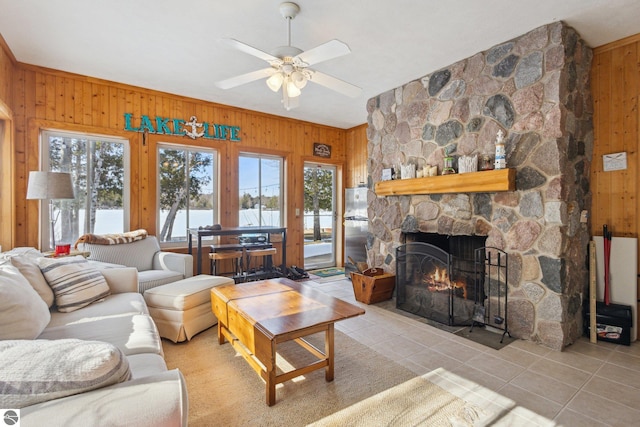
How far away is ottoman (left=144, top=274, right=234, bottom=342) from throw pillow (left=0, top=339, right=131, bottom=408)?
1810 millimetres

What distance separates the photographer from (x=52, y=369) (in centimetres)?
86

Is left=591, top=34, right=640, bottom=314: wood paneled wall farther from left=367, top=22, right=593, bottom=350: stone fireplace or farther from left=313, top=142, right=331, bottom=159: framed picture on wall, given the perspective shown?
left=313, top=142, right=331, bottom=159: framed picture on wall

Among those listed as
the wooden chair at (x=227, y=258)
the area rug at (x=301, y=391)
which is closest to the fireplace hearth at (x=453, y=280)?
the area rug at (x=301, y=391)

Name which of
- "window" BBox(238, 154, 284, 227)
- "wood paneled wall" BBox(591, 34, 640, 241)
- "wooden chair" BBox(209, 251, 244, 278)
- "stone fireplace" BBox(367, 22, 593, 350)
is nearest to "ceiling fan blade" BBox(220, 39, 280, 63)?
"stone fireplace" BBox(367, 22, 593, 350)

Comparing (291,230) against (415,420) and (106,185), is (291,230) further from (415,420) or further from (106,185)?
(415,420)

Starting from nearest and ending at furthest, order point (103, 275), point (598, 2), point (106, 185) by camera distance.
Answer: point (598, 2), point (103, 275), point (106, 185)

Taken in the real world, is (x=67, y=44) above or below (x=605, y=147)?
above

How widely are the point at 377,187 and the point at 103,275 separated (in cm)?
312

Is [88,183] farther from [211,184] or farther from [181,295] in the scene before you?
[181,295]

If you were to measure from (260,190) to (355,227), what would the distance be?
1.75m

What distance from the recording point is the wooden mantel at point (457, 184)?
2787mm

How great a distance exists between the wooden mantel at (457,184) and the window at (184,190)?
265cm

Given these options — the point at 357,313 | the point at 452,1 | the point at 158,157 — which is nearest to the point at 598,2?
the point at 452,1

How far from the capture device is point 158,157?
170 inches
